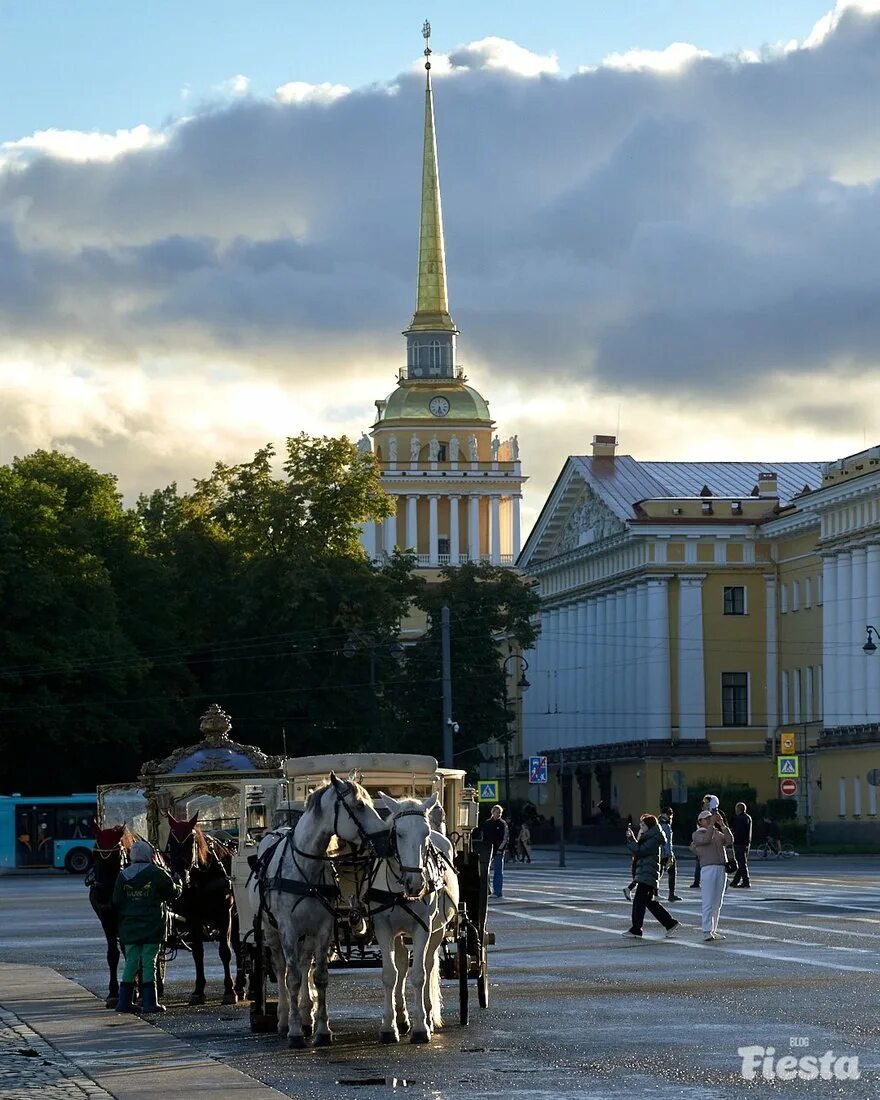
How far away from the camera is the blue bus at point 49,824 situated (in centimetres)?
7538

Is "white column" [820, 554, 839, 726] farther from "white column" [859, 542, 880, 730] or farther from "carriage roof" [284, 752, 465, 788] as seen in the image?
"carriage roof" [284, 752, 465, 788]

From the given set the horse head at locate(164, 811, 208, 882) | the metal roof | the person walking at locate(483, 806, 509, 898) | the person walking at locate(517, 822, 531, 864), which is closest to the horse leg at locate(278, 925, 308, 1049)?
the horse head at locate(164, 811, 208, 882)

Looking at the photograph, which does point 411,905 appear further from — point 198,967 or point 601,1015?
point 198,967

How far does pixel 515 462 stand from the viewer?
181750mm

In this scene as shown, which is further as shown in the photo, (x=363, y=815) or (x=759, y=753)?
(x=759, y=753)

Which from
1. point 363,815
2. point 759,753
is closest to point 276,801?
point 363,815

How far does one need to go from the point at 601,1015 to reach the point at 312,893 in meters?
3.02

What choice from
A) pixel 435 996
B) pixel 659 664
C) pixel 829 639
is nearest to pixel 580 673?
pixel 659 664

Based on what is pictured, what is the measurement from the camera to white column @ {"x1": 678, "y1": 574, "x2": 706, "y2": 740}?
358ft

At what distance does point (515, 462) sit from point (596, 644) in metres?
62.9

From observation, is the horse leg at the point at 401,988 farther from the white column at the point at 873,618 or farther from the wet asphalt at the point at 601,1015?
the white column at the point at 873,618

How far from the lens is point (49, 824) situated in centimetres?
7575

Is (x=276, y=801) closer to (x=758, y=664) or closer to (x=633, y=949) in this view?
(x=633, y=949)

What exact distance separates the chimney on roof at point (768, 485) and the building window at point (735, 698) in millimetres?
9887
